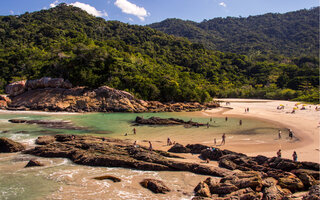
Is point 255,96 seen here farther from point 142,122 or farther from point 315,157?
point 315,157

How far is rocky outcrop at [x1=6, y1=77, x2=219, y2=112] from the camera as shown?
4669 cm

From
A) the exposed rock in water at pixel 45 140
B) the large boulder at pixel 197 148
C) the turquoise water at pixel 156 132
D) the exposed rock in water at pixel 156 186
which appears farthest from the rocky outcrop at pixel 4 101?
the exposed rock in water at pixel 156 186

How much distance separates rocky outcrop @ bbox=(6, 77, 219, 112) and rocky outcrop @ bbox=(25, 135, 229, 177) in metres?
28.8

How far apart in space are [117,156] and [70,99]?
36.3 metres

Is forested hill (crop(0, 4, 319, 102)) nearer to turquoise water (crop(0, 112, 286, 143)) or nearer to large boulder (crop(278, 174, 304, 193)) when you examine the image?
turquoise water (crop(0, 112, 286, 143))

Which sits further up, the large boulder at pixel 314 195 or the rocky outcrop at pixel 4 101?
the rocky outcrop at pixel 4 101

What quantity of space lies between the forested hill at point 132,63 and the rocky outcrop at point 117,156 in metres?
35.9

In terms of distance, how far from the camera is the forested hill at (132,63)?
55.6m

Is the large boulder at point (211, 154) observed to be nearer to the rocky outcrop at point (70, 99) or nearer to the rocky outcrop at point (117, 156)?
the rocky outcrop at point (117, 156)

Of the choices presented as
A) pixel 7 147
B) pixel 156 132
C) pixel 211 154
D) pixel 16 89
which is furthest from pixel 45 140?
pixel 16 89

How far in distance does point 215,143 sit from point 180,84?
39599 mm

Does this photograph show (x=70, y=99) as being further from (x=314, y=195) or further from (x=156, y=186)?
(x=314, y=195)

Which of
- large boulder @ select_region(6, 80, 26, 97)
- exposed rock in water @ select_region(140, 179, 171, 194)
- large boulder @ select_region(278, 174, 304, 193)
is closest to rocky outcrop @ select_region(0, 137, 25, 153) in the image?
exposed rock in water @ select_region(140, 179, 171, 194)

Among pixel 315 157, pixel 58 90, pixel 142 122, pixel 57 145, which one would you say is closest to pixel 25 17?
pixel 58 90
